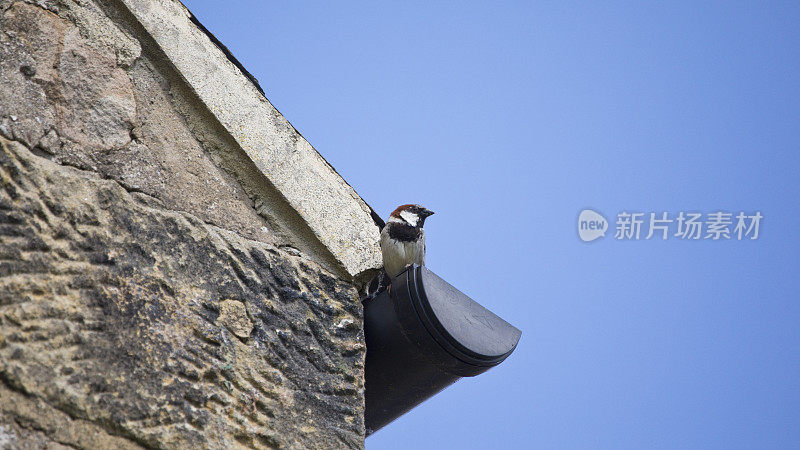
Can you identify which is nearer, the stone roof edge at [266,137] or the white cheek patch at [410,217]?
the stone roof edge at [266,137]

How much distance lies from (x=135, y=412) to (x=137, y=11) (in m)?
1.12

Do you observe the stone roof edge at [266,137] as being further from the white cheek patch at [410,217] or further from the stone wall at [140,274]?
the white cheek patch at [410,217]

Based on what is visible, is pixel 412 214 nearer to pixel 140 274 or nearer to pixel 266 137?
pixel 266 137

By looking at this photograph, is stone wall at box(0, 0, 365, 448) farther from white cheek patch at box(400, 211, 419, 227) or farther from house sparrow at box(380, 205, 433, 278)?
white cheek patch at box(400, 211, 419, 227)


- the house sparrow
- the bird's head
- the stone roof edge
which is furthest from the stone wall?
the bird's head

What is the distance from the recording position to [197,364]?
5.94 ft

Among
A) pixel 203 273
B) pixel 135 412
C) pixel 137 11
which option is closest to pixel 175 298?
pixel 203 273

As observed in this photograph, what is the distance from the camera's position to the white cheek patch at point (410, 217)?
3.38 m

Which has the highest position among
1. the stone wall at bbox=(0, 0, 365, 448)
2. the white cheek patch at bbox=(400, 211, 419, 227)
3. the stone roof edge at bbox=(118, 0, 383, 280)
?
the white cheek patch at bbox=(400, 211, 419, 227)

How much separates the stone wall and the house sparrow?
0.17m

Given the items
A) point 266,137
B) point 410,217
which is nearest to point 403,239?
point 410,217

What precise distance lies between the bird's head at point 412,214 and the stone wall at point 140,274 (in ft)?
3.49

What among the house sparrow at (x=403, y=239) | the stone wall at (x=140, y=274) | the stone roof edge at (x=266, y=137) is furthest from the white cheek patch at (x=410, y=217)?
the stone wall at (x=140, y=274)

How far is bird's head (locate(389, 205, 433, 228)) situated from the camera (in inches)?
132
